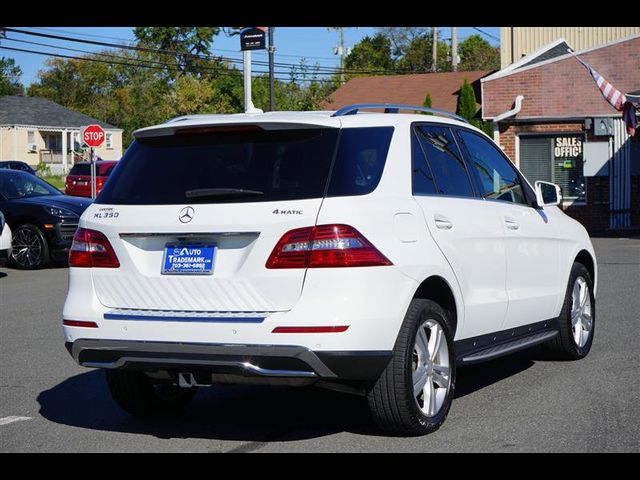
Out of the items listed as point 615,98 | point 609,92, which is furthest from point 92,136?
point 615,98

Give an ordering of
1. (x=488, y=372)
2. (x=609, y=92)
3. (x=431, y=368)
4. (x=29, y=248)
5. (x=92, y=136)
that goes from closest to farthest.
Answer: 1. (x=431, y=368)
2. (x=488, y=372)
3. (x=29, y=248)
4. (x=609, y=92)
5. (x=92, y=136)

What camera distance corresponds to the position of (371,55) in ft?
282

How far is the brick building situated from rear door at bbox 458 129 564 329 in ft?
68.2

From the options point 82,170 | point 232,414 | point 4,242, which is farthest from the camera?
point 82,170

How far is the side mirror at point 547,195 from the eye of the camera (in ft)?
27.3

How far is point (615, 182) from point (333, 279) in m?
24.1

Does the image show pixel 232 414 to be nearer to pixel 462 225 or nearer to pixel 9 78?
pixel 462 225

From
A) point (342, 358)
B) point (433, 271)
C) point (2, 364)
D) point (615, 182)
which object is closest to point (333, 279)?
point (342, 358)

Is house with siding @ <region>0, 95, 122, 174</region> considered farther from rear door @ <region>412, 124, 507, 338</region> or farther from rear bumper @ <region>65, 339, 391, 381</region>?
rear bumper @ <region>65, 339, 391, 381</region>

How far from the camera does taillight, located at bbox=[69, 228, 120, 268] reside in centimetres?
621

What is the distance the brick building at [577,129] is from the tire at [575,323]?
65.2 ft

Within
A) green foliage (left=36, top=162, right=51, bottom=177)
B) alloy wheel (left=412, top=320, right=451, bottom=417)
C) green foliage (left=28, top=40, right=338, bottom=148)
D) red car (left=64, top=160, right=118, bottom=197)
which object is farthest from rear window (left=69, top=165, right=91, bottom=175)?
alloy wheel (left=412, top=320, right=451, bottom=417)

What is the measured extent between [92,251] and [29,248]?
13.2 metres

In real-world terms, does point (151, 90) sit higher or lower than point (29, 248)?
higher
